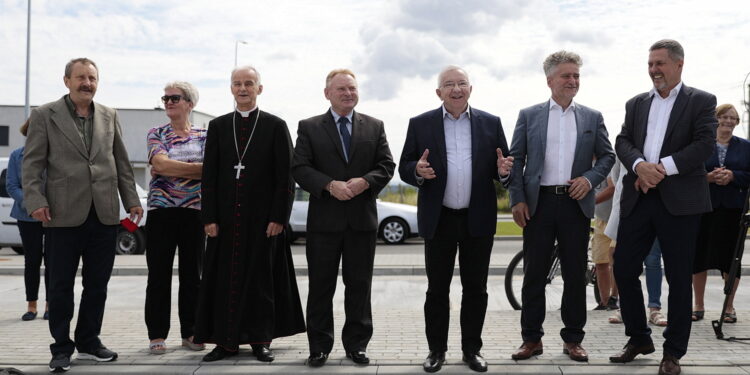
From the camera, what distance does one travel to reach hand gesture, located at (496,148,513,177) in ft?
17.4

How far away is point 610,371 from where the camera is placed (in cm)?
518

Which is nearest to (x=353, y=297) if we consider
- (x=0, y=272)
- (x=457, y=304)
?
(x=457, y=304)

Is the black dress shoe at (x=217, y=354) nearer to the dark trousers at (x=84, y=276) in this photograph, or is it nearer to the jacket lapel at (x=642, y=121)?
the dark trousers at (x=84, y=276)

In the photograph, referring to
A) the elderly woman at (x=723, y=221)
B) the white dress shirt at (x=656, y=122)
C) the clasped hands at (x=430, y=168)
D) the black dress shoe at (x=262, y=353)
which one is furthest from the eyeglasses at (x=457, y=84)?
the elderly woman at (x=723, y=221)

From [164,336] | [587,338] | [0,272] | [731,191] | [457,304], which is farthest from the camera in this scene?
[0,272]

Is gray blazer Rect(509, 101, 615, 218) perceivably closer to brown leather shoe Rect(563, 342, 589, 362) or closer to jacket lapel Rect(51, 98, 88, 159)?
brown leather shoe Rect(563, 342, 589, 362)

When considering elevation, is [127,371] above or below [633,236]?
below

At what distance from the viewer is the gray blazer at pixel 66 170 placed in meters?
5.49

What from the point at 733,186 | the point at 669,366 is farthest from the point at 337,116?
the point at 733,186

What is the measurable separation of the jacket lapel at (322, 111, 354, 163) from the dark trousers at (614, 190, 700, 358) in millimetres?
2087

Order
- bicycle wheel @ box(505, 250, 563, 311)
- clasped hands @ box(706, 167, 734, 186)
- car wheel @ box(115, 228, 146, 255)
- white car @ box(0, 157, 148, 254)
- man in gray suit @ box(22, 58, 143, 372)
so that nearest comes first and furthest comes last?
man in gray suit @ box(22, 58, 143, 372) < clasped hands @ box(706, 167, 734, 186) < bicycle wheel @ box(505, 250, 563, 311) < white car @ box(0, 157, 148, 254) < car wheel @ box(115, 228, 146, 255)

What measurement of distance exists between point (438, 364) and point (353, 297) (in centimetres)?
80

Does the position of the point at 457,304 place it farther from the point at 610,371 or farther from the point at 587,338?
the point at 610,371

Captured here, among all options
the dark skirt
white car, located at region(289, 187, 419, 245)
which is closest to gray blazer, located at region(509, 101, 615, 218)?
the dark skirt
